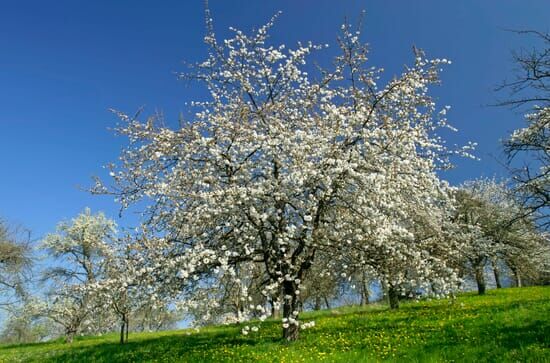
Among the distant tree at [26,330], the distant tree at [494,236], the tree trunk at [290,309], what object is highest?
the distant tree at [494,236]

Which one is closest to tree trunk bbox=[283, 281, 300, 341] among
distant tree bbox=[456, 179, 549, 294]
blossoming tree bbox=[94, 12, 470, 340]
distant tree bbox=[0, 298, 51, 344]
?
blossoming tree bbox=[94, 12, 470, 340]

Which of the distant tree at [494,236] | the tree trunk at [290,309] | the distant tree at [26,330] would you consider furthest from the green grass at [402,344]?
the distant tree at [26,330]

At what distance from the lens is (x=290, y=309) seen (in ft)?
40.4

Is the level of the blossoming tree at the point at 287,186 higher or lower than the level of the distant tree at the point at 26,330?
higher

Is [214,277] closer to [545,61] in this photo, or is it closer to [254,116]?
[254,116]

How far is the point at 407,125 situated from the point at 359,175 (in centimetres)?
278

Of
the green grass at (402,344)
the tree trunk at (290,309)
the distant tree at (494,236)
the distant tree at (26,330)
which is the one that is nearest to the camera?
the green grass at (402,344)

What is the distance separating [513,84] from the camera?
1267cm

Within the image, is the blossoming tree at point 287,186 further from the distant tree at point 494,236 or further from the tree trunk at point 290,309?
the distant tree at point 494,236

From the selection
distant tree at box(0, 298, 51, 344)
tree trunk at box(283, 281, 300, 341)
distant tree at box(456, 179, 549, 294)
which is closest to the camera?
tree trunk at box(283, 281, 300, 341)

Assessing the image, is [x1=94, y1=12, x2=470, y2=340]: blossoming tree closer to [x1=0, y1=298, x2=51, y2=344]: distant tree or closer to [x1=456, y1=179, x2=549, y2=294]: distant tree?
[x1=456, y1=179, x2=549, y2=294]: distant tree

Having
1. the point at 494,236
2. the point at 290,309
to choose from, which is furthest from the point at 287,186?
the point at 494,236

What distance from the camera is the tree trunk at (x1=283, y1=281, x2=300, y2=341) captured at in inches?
480

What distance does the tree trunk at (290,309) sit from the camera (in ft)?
40.0
